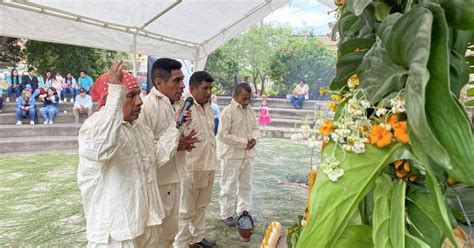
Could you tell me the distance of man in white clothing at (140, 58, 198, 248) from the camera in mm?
2535

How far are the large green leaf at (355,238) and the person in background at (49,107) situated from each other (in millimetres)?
9734

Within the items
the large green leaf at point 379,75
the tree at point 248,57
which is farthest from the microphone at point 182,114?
the tree at point 248,57

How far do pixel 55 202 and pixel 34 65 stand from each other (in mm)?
11025

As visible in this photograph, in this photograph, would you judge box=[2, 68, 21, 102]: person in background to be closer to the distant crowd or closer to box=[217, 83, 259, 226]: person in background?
the distant crowd

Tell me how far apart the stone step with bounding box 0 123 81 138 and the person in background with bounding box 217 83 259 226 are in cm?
645

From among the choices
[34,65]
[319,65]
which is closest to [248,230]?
[34,65]

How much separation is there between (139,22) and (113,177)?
8.39 feet

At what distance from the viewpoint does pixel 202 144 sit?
3227mm

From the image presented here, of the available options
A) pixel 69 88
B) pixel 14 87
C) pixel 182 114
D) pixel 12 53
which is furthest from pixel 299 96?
pixel 182 114

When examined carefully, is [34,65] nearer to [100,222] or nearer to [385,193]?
[100,222]

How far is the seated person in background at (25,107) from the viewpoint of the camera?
877 cm

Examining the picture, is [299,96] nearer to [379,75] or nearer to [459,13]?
[379,75]

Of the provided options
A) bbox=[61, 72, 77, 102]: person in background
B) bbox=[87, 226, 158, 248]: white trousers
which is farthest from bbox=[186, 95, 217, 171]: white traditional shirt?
bbox=[61, 72, 77, 102]: person in background

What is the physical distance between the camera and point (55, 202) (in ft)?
13.9
